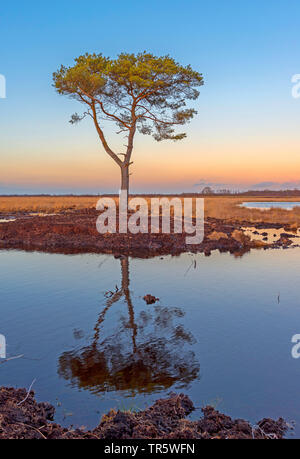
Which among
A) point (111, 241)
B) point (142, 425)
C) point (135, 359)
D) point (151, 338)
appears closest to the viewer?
point (142, 425)

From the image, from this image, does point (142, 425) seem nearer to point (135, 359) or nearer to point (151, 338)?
point (135, 359)

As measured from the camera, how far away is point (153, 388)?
5.39 meters

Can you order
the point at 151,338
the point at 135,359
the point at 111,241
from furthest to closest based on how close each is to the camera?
the point at 111,241 → the point at 151,338 → the point at 135,359

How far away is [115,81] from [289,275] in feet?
61.1

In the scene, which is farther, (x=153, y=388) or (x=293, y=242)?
(x=293, y=242)

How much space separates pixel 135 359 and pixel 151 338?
1.05 meters

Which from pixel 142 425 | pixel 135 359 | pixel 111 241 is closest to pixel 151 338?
pixel 135 359

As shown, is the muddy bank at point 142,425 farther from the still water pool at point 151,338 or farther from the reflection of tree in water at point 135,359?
the reflection of tree in water at point 135,359

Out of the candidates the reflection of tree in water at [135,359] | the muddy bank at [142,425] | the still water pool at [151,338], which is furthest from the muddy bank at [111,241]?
the muddy bank at [142,425]

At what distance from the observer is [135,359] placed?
6383 millimetres

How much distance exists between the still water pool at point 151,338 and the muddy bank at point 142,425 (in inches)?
12.5
